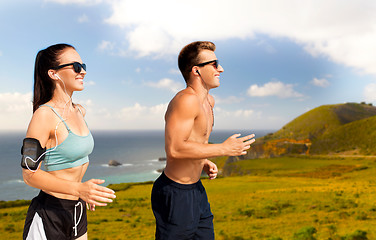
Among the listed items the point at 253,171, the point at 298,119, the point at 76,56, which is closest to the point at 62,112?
the point at 76,56

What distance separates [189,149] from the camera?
3342 millimetres

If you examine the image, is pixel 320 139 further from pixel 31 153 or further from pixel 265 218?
pixel 31 153

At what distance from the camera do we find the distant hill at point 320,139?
7291 cm

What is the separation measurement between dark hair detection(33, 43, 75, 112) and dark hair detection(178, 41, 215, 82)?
141 cm

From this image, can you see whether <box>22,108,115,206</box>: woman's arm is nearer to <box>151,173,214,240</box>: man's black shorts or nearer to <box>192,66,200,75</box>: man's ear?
<box>151,173,214,240</box>: man's black shorts

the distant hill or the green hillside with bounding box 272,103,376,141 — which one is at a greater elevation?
the green hillside with bounding box 272,103,376,141

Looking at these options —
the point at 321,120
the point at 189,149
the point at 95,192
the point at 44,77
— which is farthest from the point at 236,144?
the point at 321,120

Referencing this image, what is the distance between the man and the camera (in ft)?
11.1

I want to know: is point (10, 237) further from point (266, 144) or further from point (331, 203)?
point (266, 144)

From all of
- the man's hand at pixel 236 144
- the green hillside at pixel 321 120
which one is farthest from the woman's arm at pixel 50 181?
the green hillside at pixel 321 120

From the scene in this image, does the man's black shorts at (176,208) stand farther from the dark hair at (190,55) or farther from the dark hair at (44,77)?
the dark hair at (44,77)

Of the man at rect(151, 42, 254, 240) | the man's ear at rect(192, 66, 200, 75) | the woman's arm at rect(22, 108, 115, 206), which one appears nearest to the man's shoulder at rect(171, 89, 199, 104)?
the man at rect(151, 42, 254, 240)

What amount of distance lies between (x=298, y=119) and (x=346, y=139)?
29.1 m

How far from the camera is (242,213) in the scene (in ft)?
50.2
